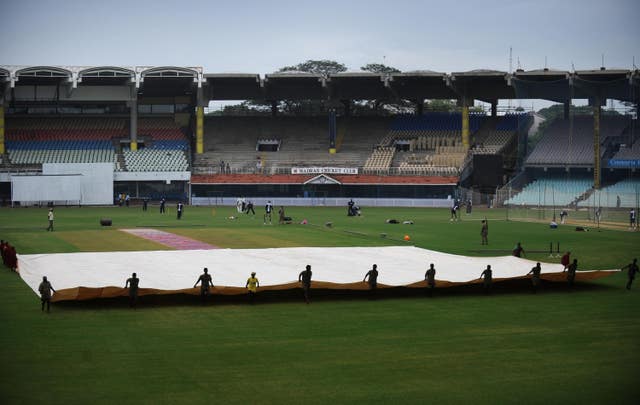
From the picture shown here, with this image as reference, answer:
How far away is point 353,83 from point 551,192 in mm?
29200

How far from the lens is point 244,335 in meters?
21.1

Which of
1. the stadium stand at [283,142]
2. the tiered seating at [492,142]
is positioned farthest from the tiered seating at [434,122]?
the tiered seating at [492,142]

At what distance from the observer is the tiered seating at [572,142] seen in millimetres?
87938

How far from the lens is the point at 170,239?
47094 millimetres

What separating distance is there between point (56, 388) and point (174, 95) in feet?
295

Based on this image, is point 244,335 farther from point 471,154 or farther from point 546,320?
point 471,154

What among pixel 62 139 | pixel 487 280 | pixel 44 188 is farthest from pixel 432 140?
pixel 487 280

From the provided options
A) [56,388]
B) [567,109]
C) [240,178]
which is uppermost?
[567,109]

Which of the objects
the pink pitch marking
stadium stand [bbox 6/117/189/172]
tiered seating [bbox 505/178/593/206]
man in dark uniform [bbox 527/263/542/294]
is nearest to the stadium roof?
stadium stand [bbox 6/117/189/172]

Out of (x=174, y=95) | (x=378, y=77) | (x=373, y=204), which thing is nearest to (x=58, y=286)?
(x=373, y=204)

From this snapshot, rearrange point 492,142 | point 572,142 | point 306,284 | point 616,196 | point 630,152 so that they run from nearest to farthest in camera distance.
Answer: point 306,284 → point 616,196 → point 630,152 → point 572,142 → point 492,142

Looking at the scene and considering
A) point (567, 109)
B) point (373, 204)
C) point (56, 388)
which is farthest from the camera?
point (567, 109)

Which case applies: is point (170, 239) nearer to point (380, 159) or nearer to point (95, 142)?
point (380, 159)

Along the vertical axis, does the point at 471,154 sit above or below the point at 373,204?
above
